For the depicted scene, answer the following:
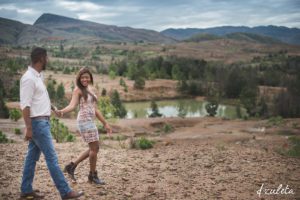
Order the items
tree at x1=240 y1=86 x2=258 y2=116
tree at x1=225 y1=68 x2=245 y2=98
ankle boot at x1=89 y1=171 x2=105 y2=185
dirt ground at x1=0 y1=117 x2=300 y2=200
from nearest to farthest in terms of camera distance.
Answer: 1. dirt ground at x1=0 y1=117 x2=300 y2=200
2. ankle boot at x1=89 y1=171 x2=105 y2=185
3. tree at x1=240 y1=86 x2=258 y2=116
4. tree at x1=225 y1=68 x2=245 y2=98

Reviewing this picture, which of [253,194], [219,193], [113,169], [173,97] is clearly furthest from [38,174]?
[173,97]

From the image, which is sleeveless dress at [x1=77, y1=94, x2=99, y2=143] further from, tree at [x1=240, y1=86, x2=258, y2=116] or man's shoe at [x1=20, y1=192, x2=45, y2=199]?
tree at [x1=240, y1=86, x2=258, y2=116]

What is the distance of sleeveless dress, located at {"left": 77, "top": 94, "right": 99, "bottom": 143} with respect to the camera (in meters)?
6.11

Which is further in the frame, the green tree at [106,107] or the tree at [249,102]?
the tree at [249,102]

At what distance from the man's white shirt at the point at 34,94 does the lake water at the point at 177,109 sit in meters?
41.6

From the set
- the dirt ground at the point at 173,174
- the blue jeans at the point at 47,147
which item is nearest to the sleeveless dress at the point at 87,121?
the blue jeans at the point at 47,147

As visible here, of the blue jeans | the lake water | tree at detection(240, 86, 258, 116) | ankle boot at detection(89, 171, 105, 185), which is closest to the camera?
the blue jeans

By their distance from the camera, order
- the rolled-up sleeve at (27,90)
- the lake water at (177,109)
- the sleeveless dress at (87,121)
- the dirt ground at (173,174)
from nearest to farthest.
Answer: the rolled-up sleeve at (27,90), the sleeveless dress at (87,121), the dirt ground at (173,174), the lake water at (177,109)

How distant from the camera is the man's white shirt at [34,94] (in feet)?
17.0

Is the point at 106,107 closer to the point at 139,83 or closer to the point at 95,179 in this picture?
the point at 95,179

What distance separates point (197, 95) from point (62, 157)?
2296 inches

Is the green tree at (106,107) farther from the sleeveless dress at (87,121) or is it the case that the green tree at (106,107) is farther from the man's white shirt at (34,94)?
the man's white shirt at (34,94)

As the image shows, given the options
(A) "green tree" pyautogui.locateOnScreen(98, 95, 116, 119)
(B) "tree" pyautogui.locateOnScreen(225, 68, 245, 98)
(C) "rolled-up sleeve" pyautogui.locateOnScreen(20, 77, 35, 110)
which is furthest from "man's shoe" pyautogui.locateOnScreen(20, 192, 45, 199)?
(B) "tree" pyautogui.locateOnScreen(225, 68, 245, 98)

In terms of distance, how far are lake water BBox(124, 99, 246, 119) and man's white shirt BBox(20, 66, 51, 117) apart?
4155cm
